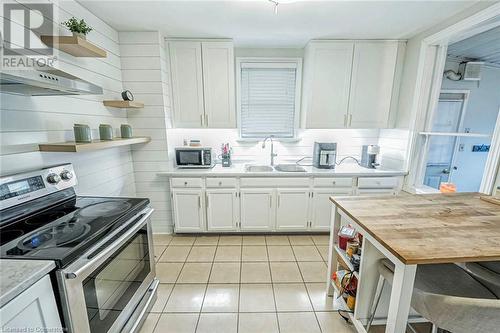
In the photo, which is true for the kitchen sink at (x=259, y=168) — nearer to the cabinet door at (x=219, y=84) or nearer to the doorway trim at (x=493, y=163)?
the cabinet door at (x=219, y=84)

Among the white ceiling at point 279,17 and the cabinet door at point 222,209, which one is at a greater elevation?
the white ceiling at point 279,17

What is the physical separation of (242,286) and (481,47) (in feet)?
11.6

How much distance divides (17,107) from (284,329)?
2290 mm

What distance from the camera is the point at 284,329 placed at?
154 cm

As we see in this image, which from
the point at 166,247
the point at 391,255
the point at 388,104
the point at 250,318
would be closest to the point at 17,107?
the point at 166,247

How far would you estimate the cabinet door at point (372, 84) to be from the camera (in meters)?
2.55

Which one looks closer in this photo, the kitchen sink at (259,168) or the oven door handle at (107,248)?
the oven door handle at (107,248)

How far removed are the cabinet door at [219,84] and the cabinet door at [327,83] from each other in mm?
967

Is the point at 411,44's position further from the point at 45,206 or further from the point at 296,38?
the point at 45,206

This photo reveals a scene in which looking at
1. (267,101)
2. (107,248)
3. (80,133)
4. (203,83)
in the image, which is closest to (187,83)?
(203,83)

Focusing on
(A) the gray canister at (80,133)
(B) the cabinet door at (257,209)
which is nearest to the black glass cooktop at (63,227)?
(A) the gray canister at (80,133)

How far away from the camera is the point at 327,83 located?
2637 mm

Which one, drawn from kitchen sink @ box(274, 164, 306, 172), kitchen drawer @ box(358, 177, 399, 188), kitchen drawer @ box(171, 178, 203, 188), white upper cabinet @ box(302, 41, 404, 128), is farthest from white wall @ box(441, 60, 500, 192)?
kitchen drawer @ box(171, 178, 203, 188)

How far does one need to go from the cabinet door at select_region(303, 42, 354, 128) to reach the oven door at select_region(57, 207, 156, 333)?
2256 mm
